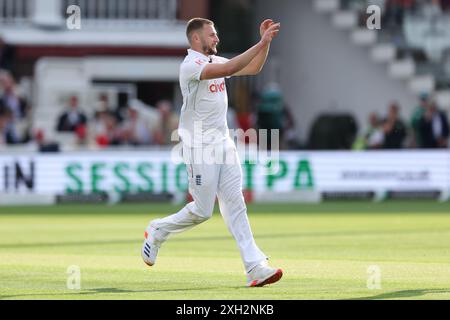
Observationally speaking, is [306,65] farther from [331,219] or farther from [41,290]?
[41,290]

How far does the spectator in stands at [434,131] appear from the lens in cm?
3150

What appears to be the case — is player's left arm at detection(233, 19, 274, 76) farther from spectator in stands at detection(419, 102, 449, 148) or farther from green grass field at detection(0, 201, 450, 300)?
spectator in stands at detection(419, 102, 449, 148)

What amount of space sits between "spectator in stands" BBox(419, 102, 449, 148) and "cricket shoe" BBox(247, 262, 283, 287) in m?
19.1

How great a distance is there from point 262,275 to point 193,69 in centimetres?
211

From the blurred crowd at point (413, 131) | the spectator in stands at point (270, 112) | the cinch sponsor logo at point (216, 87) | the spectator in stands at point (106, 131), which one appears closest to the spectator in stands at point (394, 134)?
the blurred crowd at point (413, 131)

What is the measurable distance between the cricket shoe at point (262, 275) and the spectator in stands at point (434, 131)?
19.1 metres

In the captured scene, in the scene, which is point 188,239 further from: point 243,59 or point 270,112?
point 270,112

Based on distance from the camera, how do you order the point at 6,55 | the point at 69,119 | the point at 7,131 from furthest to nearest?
the point at 6,55 < the point at 69,119 < the point at 7,131

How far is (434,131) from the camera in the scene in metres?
31.6

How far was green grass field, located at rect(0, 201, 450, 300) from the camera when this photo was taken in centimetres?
1265

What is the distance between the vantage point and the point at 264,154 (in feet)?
96.6

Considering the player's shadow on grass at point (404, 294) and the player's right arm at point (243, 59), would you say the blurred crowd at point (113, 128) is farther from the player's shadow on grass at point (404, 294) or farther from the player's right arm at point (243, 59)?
the player's shadow on grass at point (404, 294)

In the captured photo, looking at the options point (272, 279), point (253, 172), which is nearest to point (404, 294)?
point (272, 279)
